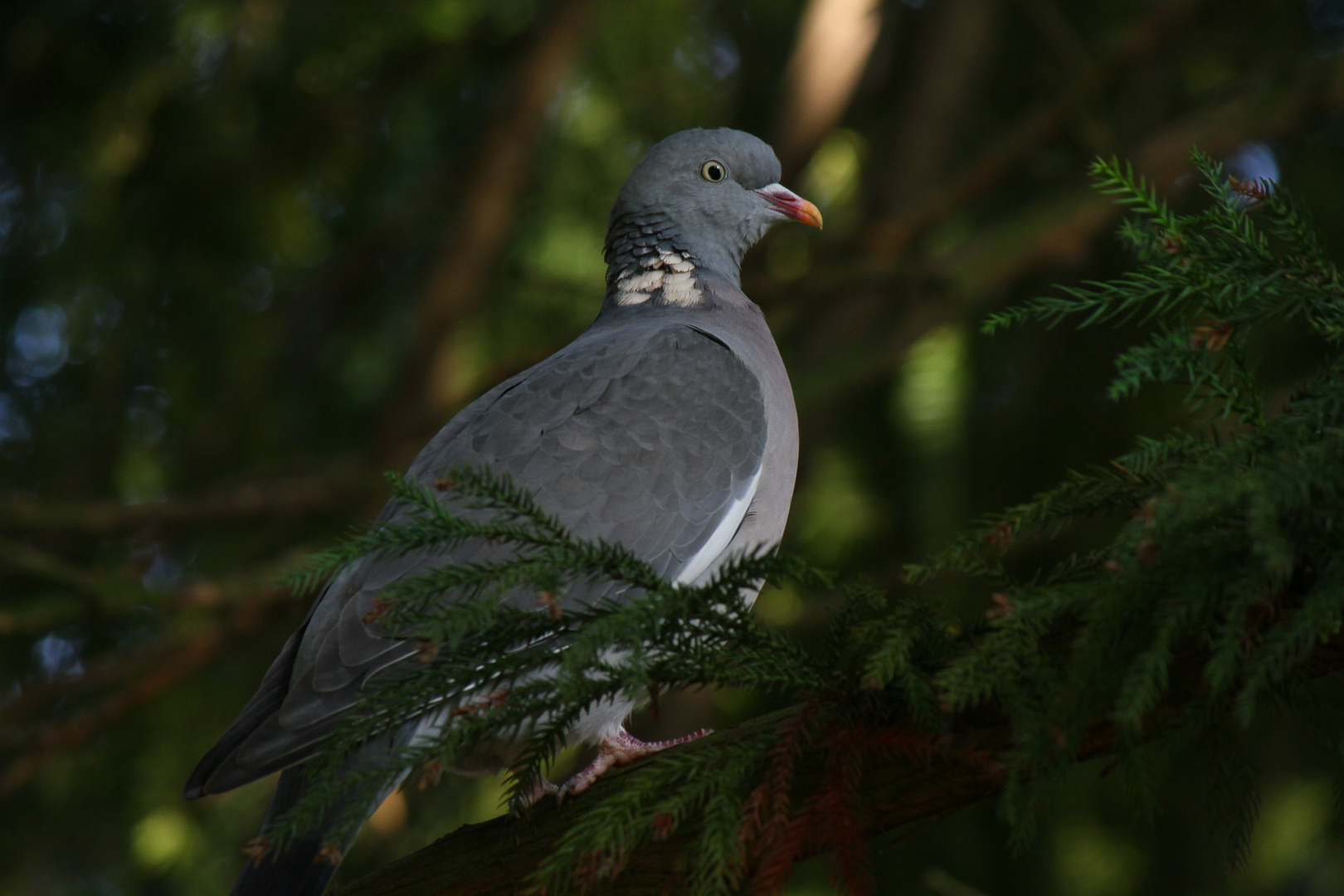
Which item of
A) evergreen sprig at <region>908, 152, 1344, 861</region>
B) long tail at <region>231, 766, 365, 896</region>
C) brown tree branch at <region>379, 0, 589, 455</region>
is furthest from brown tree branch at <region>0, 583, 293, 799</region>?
evergreen sprig at <region>908, 152, 1344, 861</region>

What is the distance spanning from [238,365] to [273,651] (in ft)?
4.24

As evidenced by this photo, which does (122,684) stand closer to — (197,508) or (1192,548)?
(197,508)

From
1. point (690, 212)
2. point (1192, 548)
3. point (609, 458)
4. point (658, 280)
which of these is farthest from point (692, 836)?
point (690, 212)

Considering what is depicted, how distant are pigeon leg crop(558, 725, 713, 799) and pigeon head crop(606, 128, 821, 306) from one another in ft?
4.67

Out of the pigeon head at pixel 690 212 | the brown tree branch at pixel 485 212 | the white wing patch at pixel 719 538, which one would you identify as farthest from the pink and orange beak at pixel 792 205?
the brown tree branch at pixel 485 212

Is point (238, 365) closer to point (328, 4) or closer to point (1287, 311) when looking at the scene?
point (328, 4)

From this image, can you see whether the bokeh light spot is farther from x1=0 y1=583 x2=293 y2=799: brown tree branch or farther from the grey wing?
x1=0 y1=583 x2=293 y2=799: brown tree branch

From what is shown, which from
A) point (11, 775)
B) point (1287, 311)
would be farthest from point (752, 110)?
point (1287, 311)

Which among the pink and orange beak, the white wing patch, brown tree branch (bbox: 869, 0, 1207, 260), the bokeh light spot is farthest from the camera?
brown tree branch (bbox: 869, 0, 1207, 260)

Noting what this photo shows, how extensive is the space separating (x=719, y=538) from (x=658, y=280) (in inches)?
41.8

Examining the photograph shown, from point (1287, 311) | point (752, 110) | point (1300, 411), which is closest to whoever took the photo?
point (1300, 411)

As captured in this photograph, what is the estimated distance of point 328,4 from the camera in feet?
15.2

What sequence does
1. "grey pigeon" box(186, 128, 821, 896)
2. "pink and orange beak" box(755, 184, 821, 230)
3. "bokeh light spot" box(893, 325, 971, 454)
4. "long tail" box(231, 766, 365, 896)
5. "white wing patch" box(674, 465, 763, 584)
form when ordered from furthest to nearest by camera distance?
1. "bokeh light spot" box(893, 325, 971, 454)
2. "pink and orange beak" box(755, 184, 821, 230)
3. "white wing patch" box(674, 465, 763, 584)
4. "grey pigeon" box(186, 128, 821, 896)
5. "long tail" box(231, 766, 365, 896)

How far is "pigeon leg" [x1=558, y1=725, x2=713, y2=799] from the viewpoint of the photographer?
7.87ft
